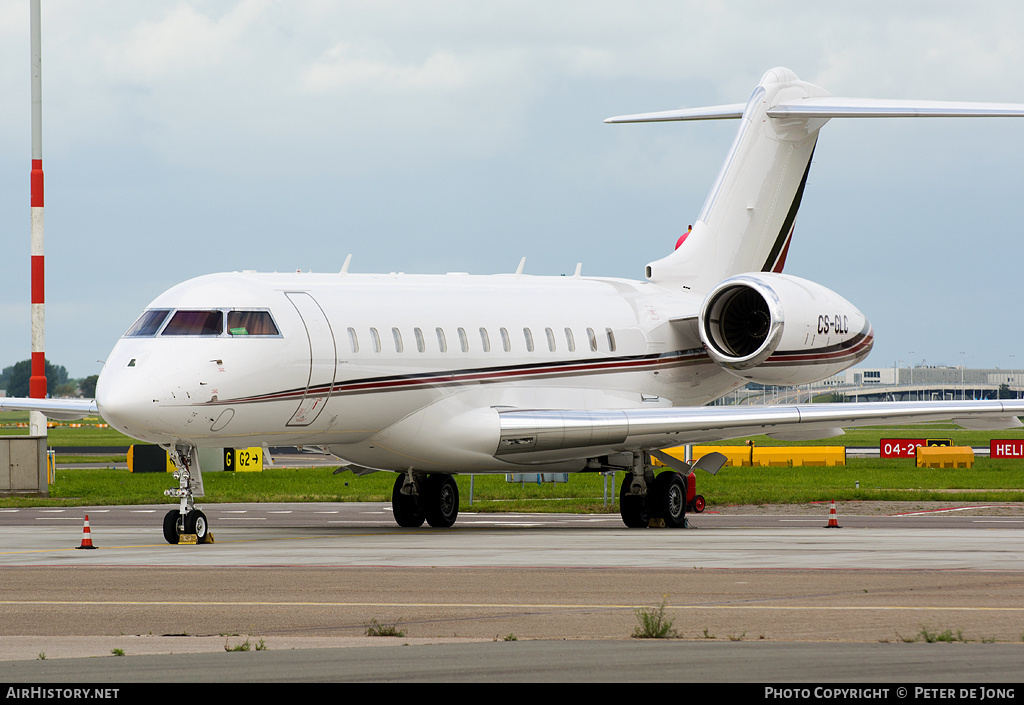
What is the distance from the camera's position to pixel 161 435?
882 inches

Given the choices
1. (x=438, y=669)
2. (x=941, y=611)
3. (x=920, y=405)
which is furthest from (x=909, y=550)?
(x=438, y=669)

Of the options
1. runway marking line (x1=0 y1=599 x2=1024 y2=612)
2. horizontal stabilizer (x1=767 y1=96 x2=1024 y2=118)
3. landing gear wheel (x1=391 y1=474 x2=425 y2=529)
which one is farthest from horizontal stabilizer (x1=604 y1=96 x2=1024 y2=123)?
runway marking line (x1=0 y1=599 x2=1024 y2=612)

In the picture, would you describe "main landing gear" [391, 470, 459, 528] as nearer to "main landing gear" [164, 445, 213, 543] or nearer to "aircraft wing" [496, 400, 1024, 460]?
"aircraft wing" [496, 400, 1024, 460]

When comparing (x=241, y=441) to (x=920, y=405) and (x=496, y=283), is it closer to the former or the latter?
(x=496, y=283)

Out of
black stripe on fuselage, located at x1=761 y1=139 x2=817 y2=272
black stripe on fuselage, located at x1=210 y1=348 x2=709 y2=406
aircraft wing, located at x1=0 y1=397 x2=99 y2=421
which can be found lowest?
aircraft wing, located at x1=0 y1=397 x2=99 y2=421

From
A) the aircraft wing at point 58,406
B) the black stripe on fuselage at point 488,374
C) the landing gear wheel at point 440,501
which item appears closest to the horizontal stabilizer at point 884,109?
the black stripe on fuselage at point 488,374

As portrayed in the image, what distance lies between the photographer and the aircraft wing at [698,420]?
26031 mm

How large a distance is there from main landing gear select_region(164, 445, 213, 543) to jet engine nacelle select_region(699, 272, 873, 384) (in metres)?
10.8

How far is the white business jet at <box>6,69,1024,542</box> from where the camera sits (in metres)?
23.1

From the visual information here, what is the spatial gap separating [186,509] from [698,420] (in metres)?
8.99

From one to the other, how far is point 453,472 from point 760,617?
1472 centimetres

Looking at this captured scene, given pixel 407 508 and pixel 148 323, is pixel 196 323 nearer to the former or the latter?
pixel 148 323

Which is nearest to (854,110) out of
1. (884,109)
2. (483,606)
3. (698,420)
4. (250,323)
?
(884,109)

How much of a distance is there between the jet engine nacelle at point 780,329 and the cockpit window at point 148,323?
1081 centimetres
